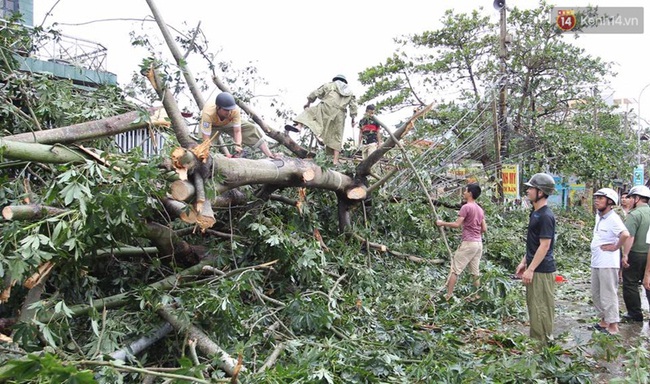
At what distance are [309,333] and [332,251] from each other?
1.65m

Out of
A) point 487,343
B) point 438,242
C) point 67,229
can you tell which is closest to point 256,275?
point 67,229

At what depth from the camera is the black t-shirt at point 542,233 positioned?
3773 millimetres

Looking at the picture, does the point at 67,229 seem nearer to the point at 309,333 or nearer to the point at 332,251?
the point at 309,333

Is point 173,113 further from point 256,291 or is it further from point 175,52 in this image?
point 256,291

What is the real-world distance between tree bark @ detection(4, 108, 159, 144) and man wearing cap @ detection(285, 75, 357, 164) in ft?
7.84

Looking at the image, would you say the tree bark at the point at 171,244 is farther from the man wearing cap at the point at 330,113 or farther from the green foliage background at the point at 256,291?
the man wearing cap at the point at 330,113

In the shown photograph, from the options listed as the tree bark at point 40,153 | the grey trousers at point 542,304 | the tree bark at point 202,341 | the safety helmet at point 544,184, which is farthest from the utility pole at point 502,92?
the tree bark at point 40,153

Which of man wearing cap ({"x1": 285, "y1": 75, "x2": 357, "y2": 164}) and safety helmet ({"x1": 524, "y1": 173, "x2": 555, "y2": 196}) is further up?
man wearing cap ({"x1": 285, "y1": 75, "x2": 357, "y2": 164})

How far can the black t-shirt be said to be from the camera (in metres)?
3.77

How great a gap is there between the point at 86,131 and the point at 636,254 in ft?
17.6

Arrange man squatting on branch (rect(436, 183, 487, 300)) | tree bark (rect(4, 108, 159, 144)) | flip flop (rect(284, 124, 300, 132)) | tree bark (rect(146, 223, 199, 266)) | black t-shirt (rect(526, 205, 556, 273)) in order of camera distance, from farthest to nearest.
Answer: flip flop (rect(284, 124, 300, 132)) < man squatting on branch (rect(436, 183, 487, 300)) < tree bark (rect(146, 223, 199, 266)) < black t-shirt (rect(526, 205, 556, 273)) < tree bark (rect(4, 108, 159, 144))

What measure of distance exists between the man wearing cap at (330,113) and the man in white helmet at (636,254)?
332 cm

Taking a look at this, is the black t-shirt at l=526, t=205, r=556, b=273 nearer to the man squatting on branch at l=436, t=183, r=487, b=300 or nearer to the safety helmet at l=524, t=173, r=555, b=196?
the safety helmet at l=524, t=173, r=555, b=196

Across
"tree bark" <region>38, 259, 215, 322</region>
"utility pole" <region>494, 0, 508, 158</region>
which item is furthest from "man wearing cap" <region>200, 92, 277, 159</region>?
"utility pole" <region>494, 0, 508, 158</region>
